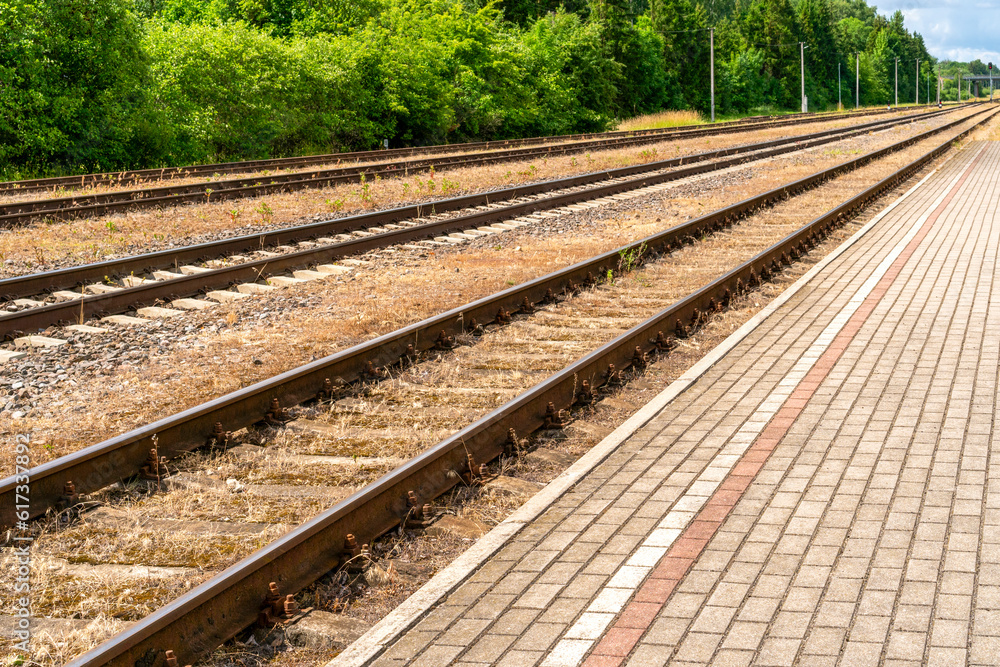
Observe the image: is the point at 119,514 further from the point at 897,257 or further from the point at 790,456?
the point at 897,257

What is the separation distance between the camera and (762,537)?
16.3 feet

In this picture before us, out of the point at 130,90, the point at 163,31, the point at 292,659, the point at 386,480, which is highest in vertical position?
the point at 163,31

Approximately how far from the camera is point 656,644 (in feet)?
13.1

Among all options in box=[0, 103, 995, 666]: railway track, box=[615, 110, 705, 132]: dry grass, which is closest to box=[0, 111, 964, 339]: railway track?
box=[0, 103, 995, 666]: railway track

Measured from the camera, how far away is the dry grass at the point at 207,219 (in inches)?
547

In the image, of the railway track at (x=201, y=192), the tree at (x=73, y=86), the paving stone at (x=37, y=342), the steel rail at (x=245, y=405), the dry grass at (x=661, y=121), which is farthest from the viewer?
the dry grass at (x=661, y=121)

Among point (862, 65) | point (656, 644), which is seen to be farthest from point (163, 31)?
point (862, 65)

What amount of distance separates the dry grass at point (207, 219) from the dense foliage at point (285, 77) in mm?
11126

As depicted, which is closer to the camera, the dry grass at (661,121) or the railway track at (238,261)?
the railway track at (238,261)

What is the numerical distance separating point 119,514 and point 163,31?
3366 cm

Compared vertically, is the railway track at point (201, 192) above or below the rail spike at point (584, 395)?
above

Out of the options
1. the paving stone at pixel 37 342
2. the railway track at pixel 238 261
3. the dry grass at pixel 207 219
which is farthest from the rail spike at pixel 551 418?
the dry grass at pixel 207 219

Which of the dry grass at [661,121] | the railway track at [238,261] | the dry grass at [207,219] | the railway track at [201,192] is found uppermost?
the dry grass at [661,121]

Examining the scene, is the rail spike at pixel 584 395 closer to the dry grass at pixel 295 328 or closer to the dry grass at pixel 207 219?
the dry grass at pixel 295 328
